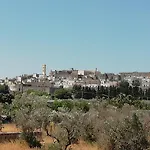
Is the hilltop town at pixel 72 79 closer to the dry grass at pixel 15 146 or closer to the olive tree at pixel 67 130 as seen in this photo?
the dry grass at pixel 15 146

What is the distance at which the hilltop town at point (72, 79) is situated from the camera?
100 meters

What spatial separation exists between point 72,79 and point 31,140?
312 feet

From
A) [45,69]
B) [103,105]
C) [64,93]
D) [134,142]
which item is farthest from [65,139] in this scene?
[45,69]

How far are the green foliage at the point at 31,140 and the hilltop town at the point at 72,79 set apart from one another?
71.5 meters

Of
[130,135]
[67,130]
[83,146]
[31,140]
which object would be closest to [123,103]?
[83,146]

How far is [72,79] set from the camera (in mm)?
114750

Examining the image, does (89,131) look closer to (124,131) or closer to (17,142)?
(17,142)

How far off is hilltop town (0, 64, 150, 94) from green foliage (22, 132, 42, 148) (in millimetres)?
71540

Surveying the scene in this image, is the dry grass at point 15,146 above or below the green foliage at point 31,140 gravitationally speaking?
below

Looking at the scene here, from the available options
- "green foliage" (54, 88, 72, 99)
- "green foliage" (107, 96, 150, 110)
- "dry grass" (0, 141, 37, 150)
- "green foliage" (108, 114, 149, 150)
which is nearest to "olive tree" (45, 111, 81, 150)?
"green foliage" (108, 114, 149, 150)

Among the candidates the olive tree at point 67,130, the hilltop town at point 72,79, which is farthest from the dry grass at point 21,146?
the hilltop town at point 72,79

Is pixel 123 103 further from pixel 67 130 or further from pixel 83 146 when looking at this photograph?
pixel 67 130

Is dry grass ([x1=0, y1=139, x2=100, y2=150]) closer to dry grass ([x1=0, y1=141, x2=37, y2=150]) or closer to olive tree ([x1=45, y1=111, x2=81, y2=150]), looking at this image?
dry grass ([x1=0, y1=141, x2=37, y2=150])

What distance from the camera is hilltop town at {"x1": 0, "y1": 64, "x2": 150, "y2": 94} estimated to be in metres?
100
